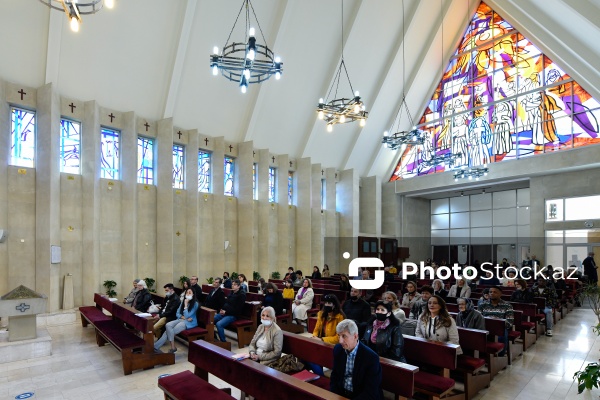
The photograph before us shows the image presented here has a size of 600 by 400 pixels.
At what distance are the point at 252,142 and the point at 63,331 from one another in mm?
8632

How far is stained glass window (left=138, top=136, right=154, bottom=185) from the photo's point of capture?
39.8 feet

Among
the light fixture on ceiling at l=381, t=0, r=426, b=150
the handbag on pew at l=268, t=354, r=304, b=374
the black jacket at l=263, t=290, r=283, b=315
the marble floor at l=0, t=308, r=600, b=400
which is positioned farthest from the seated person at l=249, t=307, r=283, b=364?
the light fixture on ceiling at l=381, t=0, r=426, b=150

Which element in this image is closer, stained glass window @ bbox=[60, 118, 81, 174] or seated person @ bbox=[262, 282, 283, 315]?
seated person @ bbox=[262, 282, 283, 315]

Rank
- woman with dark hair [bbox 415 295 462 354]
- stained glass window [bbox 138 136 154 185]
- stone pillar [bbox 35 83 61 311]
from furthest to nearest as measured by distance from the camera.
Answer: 1. stained glass window [bbox 138 136 154 185]
2. stone pillar [bbox 35 83 61 311]
3. woman with dark hair [bbox 415 295 462 354]

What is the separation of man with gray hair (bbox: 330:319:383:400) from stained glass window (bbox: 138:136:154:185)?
10523mm

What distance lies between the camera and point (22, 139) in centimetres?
980

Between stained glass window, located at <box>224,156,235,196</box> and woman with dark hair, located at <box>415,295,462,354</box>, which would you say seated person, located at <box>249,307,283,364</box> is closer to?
woman with dark hair, located at <box>415,295,462,354</box>

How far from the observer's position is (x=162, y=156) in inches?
475

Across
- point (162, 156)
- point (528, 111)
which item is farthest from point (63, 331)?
point (528, 111)

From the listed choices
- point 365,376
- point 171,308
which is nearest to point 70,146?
point 171,308

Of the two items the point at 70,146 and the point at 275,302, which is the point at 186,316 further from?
the point at 70,146

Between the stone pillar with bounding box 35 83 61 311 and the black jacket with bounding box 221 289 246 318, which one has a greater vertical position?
the stone pillar with bounding box 35 83 61 311

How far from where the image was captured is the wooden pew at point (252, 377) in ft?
9.38

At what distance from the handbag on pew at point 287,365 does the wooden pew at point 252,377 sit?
67 cm
